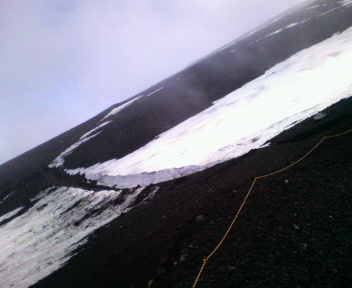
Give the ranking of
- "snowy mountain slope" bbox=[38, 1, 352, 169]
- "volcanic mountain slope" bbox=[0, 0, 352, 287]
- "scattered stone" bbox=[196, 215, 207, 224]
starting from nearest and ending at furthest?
"volcanic mountain slope" bbox=[0, 0, 352, 287], "scattered stone" bbox=[196, 215, 207, 224], "snowy mountain slope" bbox=[38, 1, 352, 169]

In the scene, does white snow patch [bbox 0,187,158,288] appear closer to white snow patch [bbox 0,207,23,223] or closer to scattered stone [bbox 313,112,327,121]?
white snow patch [bbox 0,207,23,223]

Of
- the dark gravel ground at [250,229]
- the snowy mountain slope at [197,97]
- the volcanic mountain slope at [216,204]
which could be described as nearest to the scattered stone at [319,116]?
the volcanic mountain slope at [216,204]

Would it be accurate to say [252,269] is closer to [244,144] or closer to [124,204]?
[244,144]

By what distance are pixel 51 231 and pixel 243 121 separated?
9636 millimetres

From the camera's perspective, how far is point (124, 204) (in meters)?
8.30

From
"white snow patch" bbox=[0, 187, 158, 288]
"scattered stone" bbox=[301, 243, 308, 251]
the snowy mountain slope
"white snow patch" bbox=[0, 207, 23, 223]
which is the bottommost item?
"scattered stone" bbox=[301, 243, 308, 251]

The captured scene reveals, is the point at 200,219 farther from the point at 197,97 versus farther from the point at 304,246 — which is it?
the point at 197,97

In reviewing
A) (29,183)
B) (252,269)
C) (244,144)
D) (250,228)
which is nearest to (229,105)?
(244,144)

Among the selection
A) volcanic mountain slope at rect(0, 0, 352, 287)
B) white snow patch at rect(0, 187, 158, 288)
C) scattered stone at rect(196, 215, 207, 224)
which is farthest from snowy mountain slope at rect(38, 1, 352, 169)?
scattered stone at rect(196, 215, 207, 224)

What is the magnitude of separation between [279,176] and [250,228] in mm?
1767

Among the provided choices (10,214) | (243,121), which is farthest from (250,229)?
(10,214)

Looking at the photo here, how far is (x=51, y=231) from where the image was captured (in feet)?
29.8

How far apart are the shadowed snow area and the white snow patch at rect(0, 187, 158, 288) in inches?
50.8

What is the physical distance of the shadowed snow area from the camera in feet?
26.9
